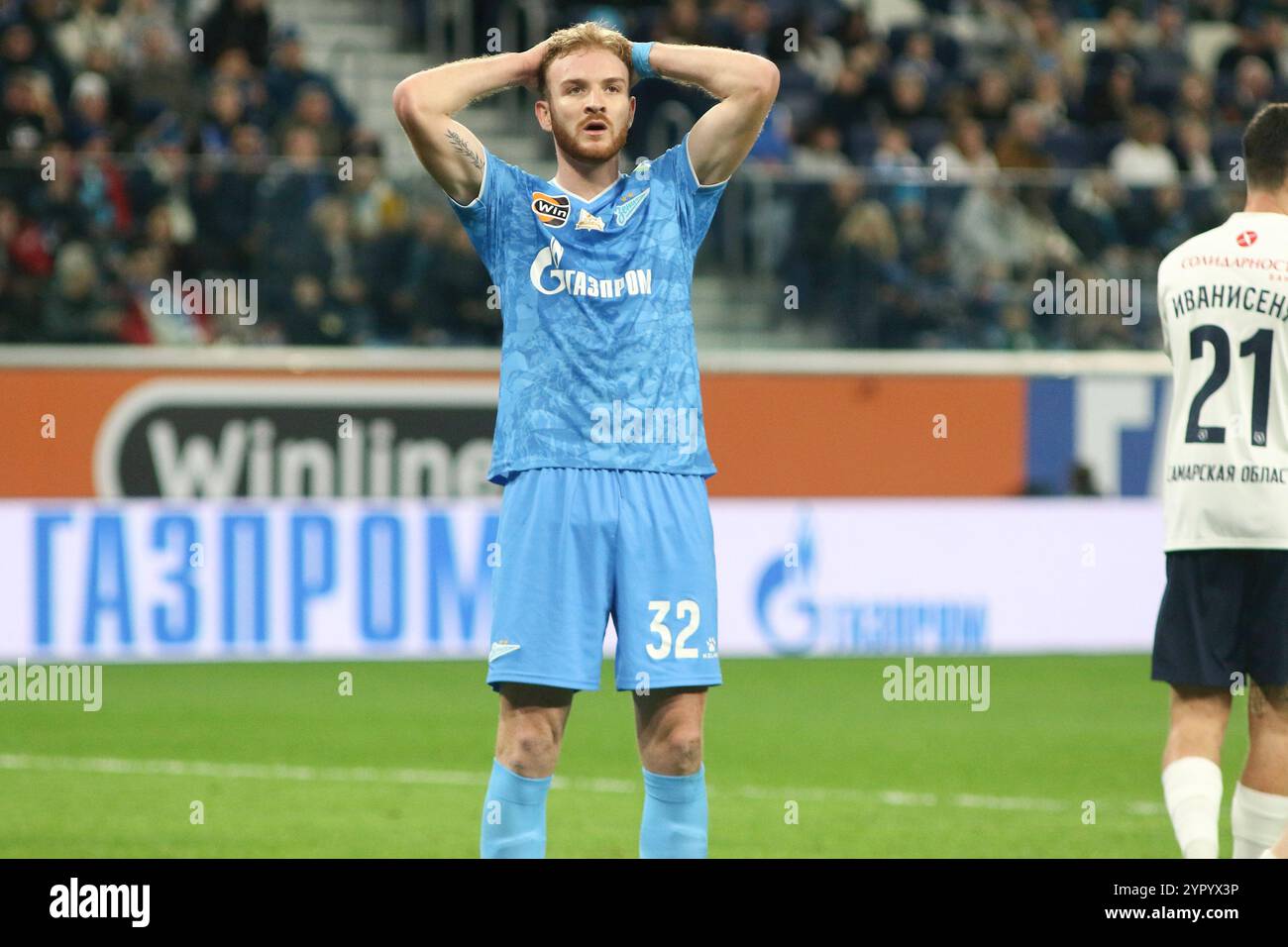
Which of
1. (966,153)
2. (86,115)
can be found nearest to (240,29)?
(86,115)

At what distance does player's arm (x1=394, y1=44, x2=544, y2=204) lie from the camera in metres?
5.11

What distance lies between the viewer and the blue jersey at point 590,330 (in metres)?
5.09

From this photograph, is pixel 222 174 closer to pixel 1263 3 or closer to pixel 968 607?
pixel 968 607

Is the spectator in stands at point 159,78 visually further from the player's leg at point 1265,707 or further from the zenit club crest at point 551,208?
the player's leg at point 1265,707

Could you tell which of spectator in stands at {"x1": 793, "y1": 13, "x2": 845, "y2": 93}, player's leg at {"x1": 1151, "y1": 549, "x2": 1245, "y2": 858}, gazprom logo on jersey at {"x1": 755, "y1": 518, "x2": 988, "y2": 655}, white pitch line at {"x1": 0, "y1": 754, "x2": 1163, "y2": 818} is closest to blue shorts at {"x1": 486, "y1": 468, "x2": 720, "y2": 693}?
player's leg at {"x1": 1151, "y1": 549, "x2": 1245, "y2": 858}

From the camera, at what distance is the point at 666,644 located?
5.01 m

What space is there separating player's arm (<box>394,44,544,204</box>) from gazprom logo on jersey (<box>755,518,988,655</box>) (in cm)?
868

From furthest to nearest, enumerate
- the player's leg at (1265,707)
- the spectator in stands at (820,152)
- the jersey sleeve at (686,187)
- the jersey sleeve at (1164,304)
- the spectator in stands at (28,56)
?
the spectator in stands at (820,152)
the spectator in stands at (28,56)
the jersey sleeve at (1164,304)
the player's leg at (1265,707)
the jersey sleeve at (686,187)

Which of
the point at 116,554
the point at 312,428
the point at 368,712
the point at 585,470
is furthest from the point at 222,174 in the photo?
the point at 585,470

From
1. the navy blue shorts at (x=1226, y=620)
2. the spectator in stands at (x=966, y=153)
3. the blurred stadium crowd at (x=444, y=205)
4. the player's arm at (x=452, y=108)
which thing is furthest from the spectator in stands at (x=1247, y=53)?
the player's arm at (x=452, y=108)

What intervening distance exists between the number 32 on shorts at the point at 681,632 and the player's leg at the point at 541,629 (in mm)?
136

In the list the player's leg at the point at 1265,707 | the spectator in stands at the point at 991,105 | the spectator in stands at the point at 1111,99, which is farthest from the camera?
the spectator in stands at the point at 1111,99

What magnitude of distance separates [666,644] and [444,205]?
11012mm
